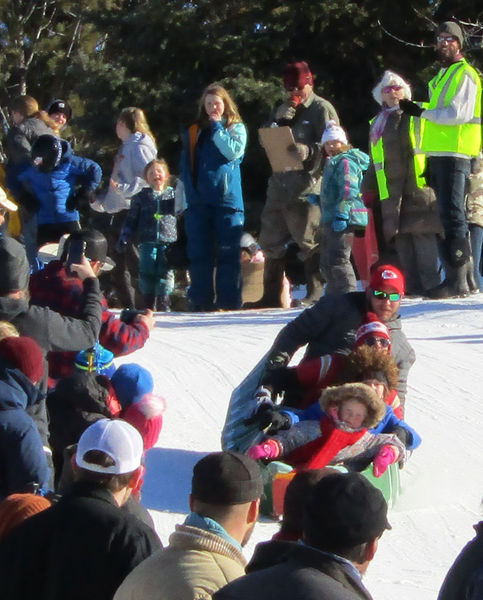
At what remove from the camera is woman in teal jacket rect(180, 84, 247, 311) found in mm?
11211

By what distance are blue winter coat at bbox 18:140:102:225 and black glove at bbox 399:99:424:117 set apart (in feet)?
8.20

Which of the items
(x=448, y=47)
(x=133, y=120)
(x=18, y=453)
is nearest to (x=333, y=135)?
(x=448, y=47)

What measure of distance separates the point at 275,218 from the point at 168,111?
6688mm

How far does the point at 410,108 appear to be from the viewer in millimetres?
11055

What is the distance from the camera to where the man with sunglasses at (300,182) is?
11.7m

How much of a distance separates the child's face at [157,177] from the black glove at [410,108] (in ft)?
6.81

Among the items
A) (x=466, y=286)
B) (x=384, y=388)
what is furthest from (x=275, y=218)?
(x=384, y=388)

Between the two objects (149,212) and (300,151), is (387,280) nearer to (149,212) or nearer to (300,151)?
(300,151)

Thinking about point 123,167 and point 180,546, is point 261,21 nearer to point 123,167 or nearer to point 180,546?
point 123,167

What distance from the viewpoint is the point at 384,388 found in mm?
6711

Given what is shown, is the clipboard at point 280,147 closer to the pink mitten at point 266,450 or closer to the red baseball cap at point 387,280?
the red baseball cap at point 387,280

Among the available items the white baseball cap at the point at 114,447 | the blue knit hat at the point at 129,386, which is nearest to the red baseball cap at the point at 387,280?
the blue knit hat at the point at 129,386

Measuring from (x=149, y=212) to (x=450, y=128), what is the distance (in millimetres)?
2611

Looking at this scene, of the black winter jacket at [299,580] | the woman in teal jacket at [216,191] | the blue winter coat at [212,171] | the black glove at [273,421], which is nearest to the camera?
the black winter jacket at [299,580]
